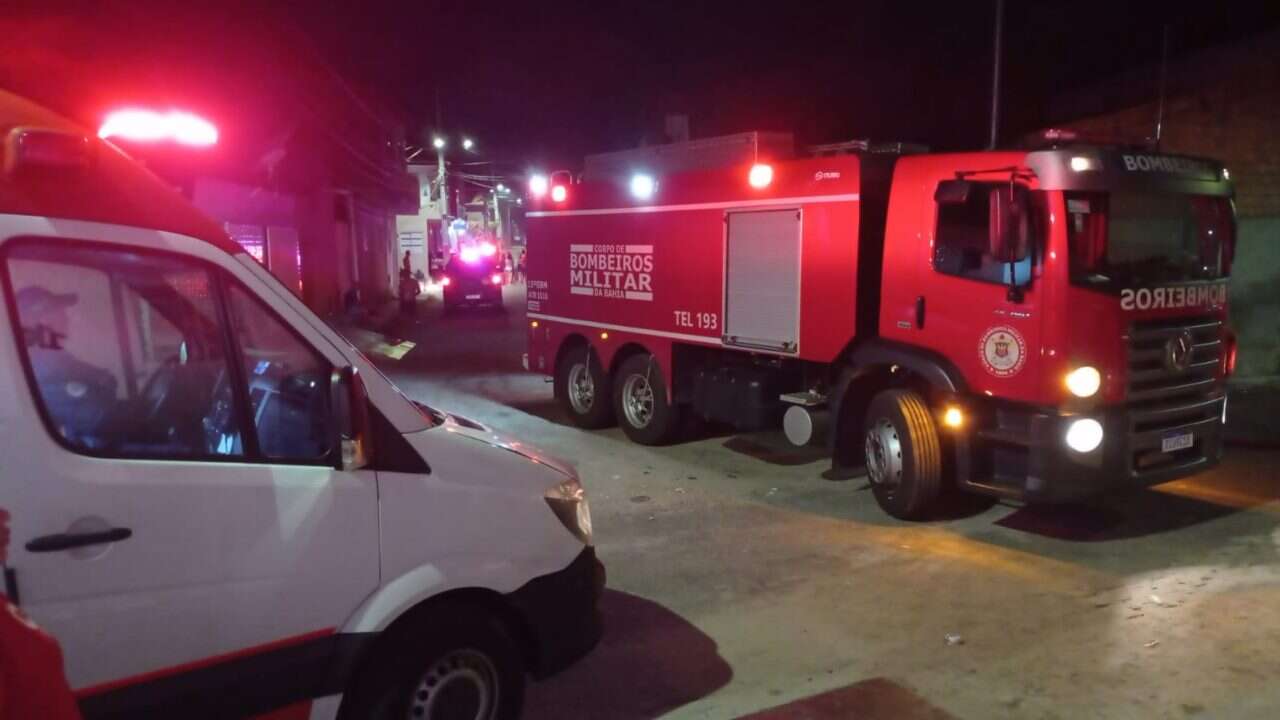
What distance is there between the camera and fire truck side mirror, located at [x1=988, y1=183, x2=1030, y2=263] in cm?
643

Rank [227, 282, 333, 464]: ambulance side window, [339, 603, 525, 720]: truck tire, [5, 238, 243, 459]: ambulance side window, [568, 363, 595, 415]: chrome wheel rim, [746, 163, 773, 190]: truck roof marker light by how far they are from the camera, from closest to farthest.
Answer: [5, 238, 243, 459]: ambulance side window
[227, 282, 333, 464]: ambulance side window
[339, 603, 525, 720]: truck tire
[746, 163, 773, 190]: truck roof marker light
[568, 363, 595, 415]: chrome wheel rim

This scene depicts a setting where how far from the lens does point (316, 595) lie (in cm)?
321

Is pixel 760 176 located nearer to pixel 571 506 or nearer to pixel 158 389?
pixel 571 506

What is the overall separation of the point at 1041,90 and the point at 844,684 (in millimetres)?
18665

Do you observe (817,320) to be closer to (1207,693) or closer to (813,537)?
(813,537)

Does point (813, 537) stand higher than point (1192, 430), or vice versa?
point (1192, 430)

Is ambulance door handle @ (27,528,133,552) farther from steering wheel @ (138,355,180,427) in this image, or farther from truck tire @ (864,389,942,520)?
truck tire @ (864,389,942,520)

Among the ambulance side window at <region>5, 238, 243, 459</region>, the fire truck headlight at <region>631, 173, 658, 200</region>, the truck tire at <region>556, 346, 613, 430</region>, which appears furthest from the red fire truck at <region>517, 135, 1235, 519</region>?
the ambulance side window at <region>5, 238, 243, 459</region>

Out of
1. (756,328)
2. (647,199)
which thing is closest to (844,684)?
(756,328)

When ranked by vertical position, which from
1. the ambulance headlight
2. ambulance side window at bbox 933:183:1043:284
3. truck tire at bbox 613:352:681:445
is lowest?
truck tire at bbox 613:352:681:445

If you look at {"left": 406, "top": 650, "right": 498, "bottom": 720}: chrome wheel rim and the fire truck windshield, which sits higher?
the fire truck windshield

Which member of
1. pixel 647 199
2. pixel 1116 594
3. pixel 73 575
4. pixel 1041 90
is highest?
pixel 1041 90

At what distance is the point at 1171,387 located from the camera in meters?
6.79

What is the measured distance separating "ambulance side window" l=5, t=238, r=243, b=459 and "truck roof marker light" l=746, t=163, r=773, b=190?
20.0 ft
